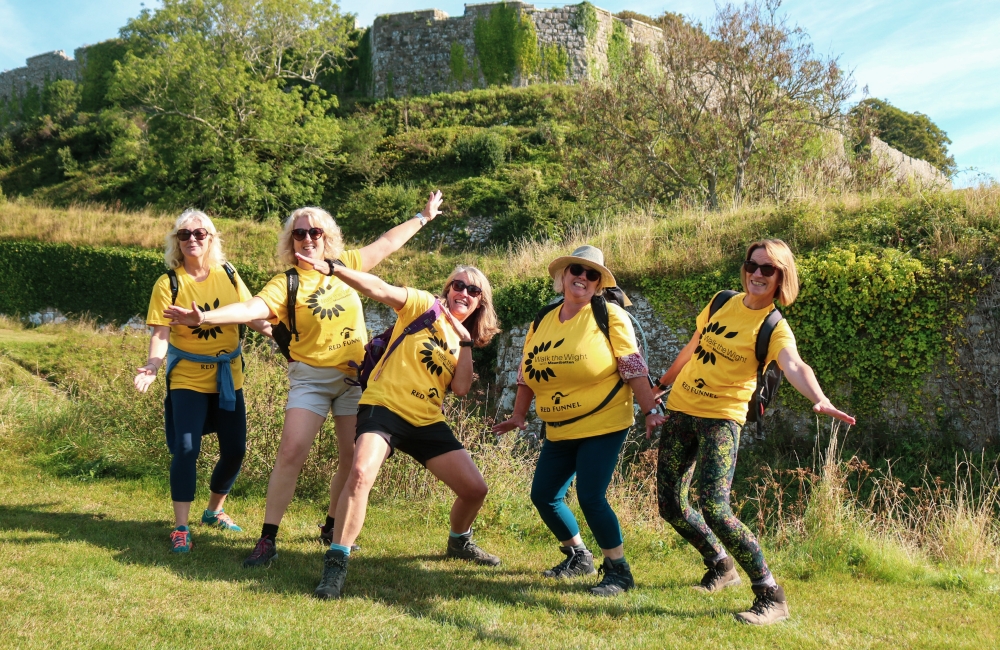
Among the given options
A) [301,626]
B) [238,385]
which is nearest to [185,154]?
[238,385]

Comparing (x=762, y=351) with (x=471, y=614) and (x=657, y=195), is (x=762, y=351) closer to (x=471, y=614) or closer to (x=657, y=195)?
(x=471, y=614)

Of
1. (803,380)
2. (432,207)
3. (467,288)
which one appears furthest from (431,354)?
(803,380)

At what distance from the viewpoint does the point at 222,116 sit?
81.3 feet

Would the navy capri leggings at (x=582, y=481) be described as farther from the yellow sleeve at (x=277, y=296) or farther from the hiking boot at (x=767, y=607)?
the yellow sleeve at (x=277, y=296)

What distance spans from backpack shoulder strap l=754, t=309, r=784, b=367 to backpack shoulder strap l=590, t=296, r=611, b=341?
788mm

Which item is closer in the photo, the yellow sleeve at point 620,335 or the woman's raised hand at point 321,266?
the woman's raised hand at point 321,266

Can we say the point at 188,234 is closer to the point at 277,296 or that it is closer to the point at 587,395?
the point at 277,296

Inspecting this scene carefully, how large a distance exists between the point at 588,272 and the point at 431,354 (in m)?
1.01

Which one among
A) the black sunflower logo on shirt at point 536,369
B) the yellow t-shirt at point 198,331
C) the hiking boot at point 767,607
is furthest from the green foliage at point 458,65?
the hiking boot at point 767,607

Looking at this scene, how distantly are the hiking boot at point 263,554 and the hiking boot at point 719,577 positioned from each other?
250 cm

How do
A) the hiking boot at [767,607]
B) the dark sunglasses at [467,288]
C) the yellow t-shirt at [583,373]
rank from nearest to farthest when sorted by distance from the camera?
the hiking boot at [767,607]
the yellow t-shirt at [583,373]
the dark sunglasses at [467,288]

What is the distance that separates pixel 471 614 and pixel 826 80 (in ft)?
44.9

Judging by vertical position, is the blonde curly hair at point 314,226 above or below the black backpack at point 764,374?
above

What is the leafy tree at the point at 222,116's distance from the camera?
23.9 metres
